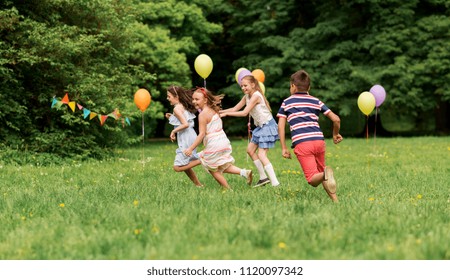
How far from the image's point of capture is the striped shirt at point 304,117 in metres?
7.40

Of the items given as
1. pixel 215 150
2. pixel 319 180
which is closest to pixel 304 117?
pixel 319 180

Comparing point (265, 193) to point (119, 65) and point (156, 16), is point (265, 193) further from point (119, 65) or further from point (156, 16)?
point (156, 16)

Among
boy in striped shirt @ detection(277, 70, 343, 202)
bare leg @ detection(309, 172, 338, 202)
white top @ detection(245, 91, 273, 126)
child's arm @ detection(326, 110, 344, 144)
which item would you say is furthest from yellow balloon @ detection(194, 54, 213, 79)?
bare leg @ detection(309, 172, 338, 202)

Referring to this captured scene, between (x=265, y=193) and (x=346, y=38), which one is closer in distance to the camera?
(x=265, y=193)

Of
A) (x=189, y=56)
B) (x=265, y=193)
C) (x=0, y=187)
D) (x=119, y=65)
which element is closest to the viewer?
(x=265, y=193)

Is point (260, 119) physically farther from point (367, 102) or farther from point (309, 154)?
point (367, 102)

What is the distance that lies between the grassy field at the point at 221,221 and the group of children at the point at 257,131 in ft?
1.32

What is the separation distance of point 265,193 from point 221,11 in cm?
2305

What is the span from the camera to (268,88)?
27.4 meters

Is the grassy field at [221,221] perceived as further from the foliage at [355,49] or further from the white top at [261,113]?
the foliage at [355,49]

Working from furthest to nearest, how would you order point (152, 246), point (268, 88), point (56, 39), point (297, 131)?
1. point (268, 88)
2. point (56, 39)
3. point (297, 131)
4. point (152, 246)

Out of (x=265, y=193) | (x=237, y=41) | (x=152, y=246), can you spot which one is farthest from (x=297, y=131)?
(x=237, y=41)

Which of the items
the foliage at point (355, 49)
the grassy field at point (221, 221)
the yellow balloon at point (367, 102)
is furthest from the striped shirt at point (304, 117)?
the foliage at point (355, 49)

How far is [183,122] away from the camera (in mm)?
9211
